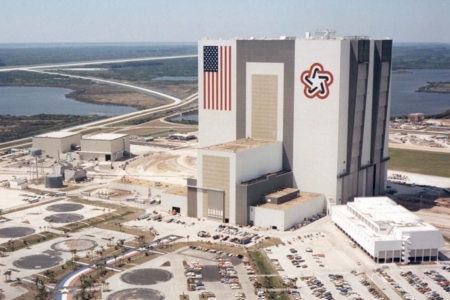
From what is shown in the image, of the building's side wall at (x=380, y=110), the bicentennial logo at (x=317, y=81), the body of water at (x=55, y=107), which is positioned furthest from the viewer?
the body of water at (x=55, y=107)

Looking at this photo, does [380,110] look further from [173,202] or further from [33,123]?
[33,123]

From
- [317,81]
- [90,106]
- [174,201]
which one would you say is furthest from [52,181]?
[90,106]

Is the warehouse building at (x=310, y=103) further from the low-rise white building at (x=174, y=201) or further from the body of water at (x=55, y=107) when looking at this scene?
the body of water at (x=55, y=107)

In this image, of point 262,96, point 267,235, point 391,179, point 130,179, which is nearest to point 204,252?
point 267,235

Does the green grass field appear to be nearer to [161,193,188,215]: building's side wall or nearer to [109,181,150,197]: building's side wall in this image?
[109,181,150,197]: building's side wall

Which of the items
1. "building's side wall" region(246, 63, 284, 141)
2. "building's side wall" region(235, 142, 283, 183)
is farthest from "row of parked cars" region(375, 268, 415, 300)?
"building's side wall" region(246, 63, 284, 141)

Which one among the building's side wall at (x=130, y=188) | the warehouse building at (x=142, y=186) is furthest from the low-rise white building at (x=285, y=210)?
the building's side wall at (x=130, y=188)

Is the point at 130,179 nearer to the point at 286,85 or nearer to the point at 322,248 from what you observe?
the point at 286,85
